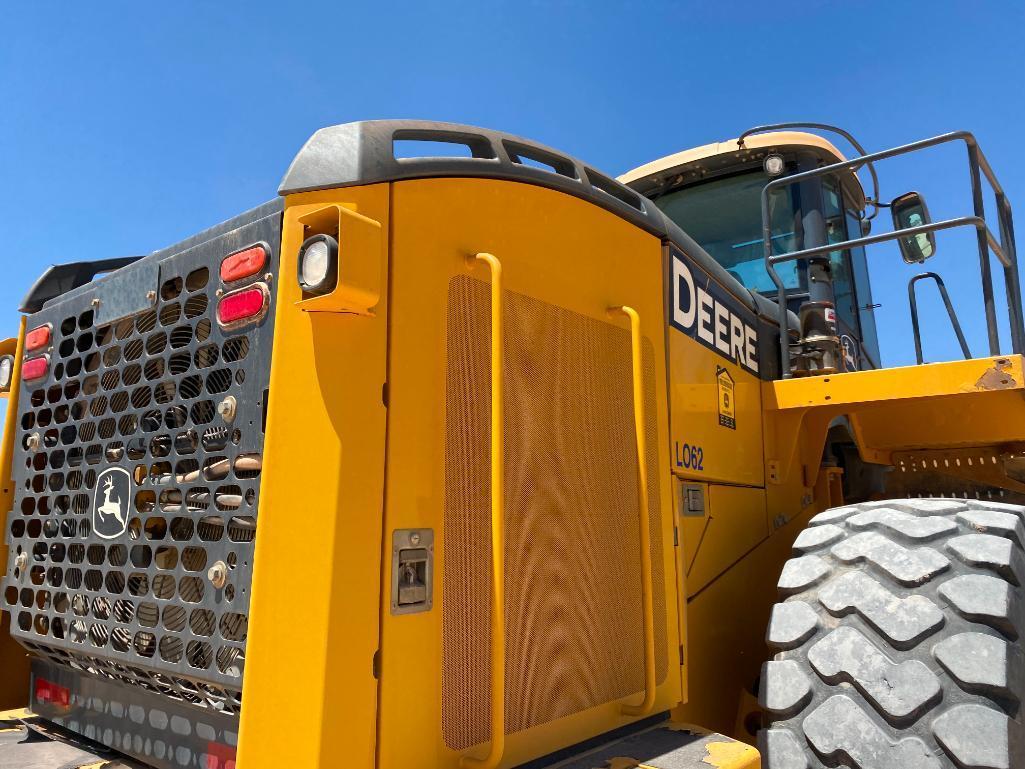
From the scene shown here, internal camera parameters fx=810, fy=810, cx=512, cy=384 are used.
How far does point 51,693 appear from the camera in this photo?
104 inches

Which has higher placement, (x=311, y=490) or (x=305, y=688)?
(x=311, y=490)

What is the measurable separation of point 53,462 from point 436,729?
5.53ft

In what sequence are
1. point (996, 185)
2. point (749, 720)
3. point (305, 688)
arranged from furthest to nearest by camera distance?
point (996, 185) → point (749, 720) → point (305, 688)

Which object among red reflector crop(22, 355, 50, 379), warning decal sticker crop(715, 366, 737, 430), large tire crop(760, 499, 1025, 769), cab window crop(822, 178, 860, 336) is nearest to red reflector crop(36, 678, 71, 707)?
red reflector crop(22, 355, 50, 379)

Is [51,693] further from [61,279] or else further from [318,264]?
[318,264]

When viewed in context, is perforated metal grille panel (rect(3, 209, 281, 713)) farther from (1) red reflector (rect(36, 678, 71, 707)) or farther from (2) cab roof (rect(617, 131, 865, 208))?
(2) cab roof (rect(617, 131, 865, 208))

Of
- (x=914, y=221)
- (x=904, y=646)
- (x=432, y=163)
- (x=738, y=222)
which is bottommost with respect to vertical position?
(x=904, y=646)

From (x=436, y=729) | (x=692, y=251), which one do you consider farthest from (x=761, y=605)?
(x=436, y=729)

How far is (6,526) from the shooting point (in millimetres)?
2805

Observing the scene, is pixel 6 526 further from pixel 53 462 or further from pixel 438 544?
pixel 438 544

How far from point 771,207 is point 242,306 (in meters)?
3.16

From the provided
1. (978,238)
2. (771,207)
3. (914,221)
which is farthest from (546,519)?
(771,207)

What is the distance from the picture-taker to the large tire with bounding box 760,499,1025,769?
1.92 m

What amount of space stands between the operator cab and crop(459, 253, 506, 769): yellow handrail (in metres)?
2.58
